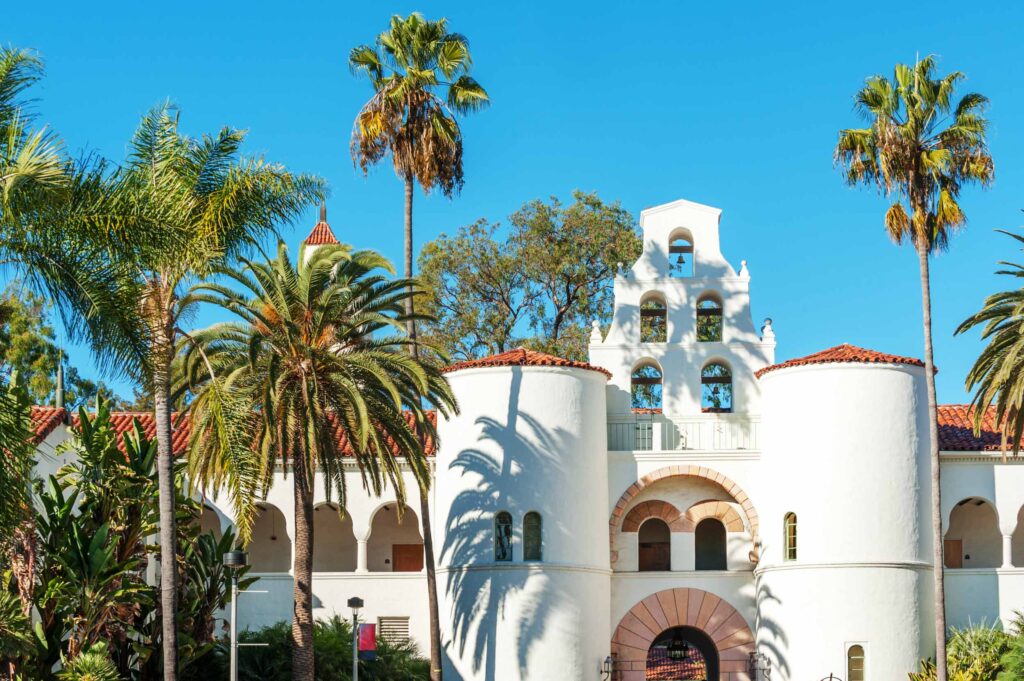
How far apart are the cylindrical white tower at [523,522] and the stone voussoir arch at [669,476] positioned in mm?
829

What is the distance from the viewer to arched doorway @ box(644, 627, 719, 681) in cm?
4097

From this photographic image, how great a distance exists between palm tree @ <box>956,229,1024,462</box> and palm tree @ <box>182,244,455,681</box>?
1297cm

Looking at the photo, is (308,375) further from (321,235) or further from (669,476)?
(321,235)

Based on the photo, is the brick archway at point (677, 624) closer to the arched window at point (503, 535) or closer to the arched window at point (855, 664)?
the arched window at point (855, 664)

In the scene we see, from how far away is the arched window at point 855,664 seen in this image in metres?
36.0

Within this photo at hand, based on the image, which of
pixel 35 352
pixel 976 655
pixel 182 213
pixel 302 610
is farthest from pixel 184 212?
pixel 35 352

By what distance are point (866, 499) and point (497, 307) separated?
73.2 ft

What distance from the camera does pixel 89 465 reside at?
103ft

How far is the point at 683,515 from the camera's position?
3988 centimetres

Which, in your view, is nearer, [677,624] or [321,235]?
[677,624]

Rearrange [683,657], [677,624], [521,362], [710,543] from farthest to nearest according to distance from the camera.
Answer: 1. [683,657]
2. [710,543]
3. [677,624]
4. [521,362]

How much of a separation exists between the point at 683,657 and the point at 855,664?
348 inches

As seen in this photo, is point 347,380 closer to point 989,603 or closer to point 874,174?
point 874,174

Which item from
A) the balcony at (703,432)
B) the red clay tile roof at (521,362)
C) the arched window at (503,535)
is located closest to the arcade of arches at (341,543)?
the arched window at (503,535)
